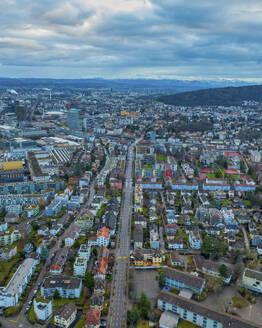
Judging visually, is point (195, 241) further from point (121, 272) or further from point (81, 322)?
point (81, 322)

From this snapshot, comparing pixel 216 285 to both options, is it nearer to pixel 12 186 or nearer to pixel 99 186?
pixel 99 186

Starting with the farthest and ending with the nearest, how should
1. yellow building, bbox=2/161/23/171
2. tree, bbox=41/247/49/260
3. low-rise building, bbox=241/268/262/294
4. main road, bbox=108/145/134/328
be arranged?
yellow building, bbox=2/161/23/171 < tree, bbox=41/247/49/260 < low-rise building, bbox=241/268/262/294 < main road, bbox=108/145/134/328

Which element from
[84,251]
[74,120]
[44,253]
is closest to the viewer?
[44,253]

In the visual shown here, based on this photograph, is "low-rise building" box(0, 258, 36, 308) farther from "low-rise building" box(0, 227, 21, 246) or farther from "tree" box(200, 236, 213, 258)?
"tree" box(200, 236, 213, 258)

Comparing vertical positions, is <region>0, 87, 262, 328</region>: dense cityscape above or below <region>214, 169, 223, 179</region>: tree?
below

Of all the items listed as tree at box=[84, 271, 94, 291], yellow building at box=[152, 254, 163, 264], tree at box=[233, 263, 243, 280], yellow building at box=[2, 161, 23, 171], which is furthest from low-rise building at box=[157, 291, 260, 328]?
yellow building at box=[2, 161, 23, 171]

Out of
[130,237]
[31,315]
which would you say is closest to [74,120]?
[130,237]
